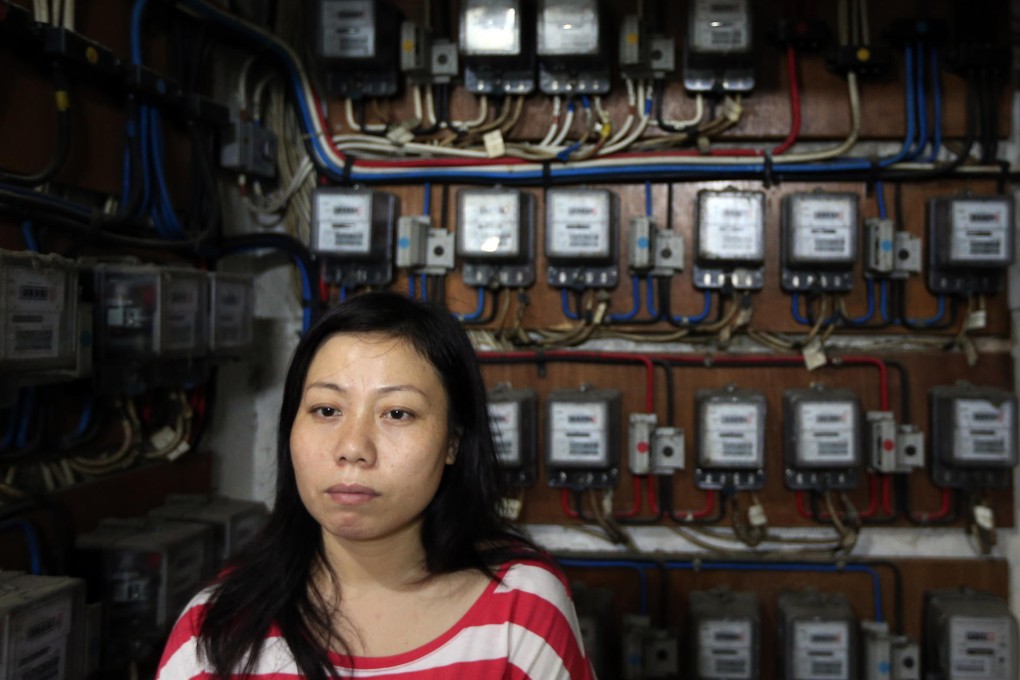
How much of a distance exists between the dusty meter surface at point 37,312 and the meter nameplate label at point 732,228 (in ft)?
4.86

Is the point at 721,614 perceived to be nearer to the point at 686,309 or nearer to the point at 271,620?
the point at 686,309

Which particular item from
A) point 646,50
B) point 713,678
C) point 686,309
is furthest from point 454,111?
point 713,678

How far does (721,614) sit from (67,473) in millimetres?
1585

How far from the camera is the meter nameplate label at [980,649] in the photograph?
1.86 m

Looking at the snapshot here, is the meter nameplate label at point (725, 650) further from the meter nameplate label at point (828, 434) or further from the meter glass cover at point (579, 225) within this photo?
the meter glass cover at point (579, 225)

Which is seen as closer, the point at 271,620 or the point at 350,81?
the point at 271,620

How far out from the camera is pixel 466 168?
2.09 meters

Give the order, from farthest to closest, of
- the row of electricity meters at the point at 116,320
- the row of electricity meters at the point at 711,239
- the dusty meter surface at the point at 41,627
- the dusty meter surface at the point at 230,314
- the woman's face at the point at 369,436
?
the row of electricity meters at the point at 711,239 → the dusty meter surface at the point at 230,314 → the row of electricity meters at the point at 116,320 → the dusty meter surface at the point at 41,627 → the woman's face at the point at 369,436

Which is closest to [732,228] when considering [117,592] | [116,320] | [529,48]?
[529,48]

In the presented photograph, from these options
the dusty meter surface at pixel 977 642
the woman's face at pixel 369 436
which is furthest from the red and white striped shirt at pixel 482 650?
the dusty meter surface at pixel 977 642

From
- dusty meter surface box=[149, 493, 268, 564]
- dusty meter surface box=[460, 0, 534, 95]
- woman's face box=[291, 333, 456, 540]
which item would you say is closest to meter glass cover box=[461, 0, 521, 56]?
dusty meter surface box=[460, 0, 534, 95]

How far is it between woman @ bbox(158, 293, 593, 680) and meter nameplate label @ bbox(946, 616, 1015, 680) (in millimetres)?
1274

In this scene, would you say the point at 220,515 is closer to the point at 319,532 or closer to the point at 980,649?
the point at 319,532

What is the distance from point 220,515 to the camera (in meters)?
1.88
